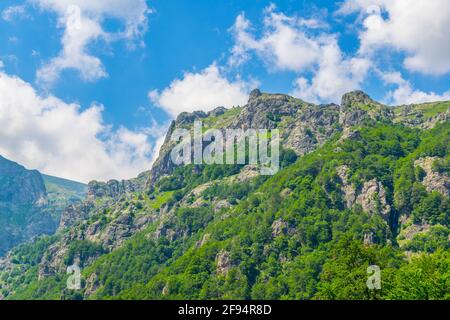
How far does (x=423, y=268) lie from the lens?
103 meters

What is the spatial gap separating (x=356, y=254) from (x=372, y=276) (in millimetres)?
8206
